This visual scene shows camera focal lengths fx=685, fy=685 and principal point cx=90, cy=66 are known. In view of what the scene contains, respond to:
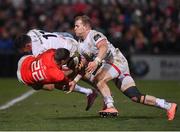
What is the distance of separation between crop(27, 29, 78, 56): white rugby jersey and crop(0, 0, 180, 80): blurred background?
11.5m

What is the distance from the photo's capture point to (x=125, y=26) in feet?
78.3

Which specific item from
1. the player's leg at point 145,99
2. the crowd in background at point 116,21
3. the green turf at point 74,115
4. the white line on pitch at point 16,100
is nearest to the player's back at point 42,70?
the green turf at point 74,115

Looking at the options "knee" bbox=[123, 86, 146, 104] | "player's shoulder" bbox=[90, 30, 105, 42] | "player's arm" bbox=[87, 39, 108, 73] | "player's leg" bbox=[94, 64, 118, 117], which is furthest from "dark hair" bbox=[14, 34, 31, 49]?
"knee" bbox=[123, 86, 146, 104]

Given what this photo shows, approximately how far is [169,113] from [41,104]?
4.42 meters

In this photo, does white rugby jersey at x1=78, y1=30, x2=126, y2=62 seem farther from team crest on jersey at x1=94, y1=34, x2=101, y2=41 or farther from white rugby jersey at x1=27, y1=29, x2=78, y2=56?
white rugby jersey at x1=27, y1=29, x2=78, y2=56

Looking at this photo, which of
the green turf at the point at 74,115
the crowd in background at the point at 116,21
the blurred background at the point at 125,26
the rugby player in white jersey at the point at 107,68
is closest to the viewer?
the green turf at the point at 74,115

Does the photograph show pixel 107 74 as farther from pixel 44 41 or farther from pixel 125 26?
pixel 125 26

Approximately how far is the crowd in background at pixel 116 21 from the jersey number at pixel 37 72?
12.5 meters

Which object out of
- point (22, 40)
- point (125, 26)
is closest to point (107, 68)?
point (22, 40)

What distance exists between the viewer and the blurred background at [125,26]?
2294 cm

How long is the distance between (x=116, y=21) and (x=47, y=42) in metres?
12.7

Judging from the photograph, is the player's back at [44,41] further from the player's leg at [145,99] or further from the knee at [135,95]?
the knee at [135,95]

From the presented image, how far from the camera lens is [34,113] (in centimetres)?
1201

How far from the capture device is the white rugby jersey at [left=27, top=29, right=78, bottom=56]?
10789mm
